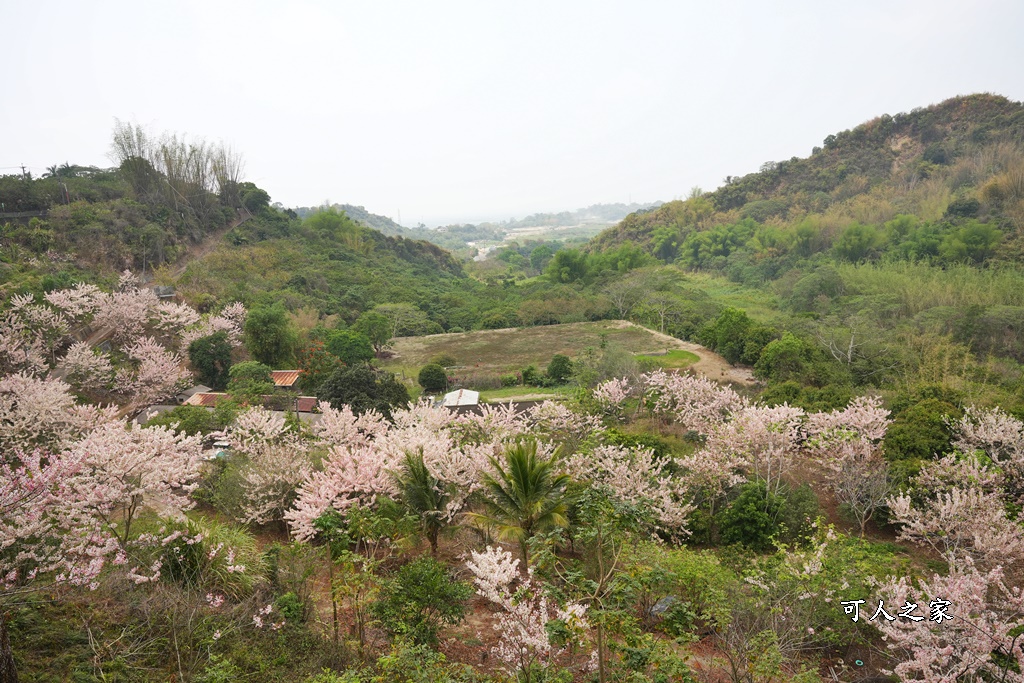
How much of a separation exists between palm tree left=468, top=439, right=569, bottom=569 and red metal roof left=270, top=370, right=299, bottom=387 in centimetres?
1534

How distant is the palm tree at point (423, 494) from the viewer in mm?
9070

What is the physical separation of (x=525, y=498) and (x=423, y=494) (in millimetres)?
1953

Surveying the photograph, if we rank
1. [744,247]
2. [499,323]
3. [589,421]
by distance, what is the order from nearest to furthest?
[589,421] → [499,323] → [744,247]

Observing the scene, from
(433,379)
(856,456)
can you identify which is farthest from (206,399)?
(856,456)

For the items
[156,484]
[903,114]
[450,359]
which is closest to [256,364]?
[450,359]

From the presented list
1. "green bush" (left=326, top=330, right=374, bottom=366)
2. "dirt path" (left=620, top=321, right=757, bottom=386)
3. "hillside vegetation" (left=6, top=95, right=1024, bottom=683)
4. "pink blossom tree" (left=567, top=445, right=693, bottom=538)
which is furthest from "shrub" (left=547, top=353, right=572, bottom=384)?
"pink blossom tree" (left=567, top=445, right=693, bottom=538)

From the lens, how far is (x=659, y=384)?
17391 millimetres

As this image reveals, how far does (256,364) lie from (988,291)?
3497 centimetres

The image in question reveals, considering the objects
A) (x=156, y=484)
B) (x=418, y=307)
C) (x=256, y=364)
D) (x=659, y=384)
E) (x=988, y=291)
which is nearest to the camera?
(x=156, y=484)

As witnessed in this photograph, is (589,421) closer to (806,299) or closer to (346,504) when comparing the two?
(346,504)

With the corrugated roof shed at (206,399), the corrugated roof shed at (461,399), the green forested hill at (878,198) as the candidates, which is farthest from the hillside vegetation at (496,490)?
the green forested hill at (878,198)

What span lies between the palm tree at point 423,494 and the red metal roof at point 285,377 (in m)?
13.8

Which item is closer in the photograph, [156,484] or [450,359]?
[156,484]

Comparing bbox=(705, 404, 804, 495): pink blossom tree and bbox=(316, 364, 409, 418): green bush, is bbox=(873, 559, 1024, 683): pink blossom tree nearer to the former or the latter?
bbox=(705, 404, 804, 495): pink blossom tree
